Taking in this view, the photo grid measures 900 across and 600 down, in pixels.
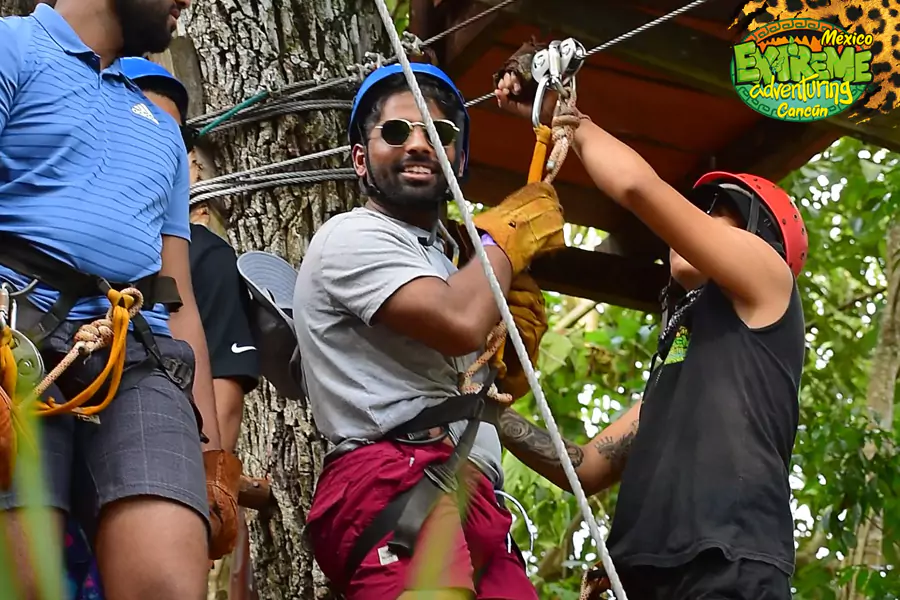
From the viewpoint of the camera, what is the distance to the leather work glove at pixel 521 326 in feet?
8.05

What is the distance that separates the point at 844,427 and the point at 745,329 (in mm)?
2762

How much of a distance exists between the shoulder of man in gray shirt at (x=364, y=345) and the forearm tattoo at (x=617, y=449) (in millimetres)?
556

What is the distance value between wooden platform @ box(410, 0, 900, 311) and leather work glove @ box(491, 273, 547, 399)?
119cm

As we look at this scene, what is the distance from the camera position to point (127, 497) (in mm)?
1889

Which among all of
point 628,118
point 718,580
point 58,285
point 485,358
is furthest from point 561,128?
point 628,118

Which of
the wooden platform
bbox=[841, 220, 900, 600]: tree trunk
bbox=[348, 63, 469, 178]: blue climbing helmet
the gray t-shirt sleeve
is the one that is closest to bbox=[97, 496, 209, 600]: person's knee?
the gray t-shirt sleeve

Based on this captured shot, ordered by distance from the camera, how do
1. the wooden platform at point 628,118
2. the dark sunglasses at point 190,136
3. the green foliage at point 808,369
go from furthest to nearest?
the green foliage at point 808,369 < the wooden platform at point 628,118 < the dark sunglasses at point 190,136

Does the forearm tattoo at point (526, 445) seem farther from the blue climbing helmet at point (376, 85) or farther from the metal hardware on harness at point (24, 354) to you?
the metal hardware on harness at point (24, 354)

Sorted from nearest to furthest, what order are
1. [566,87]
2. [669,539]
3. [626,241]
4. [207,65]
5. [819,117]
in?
[669,539] < [566,87] < [207,65] < [819,117] < [626,241]

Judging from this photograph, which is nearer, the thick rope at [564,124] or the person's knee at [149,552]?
the person's knee at [149,552]

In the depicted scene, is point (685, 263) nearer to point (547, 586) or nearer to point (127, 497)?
point (127, 497)

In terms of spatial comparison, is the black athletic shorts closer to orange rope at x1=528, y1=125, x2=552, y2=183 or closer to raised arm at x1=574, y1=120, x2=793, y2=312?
raised arm at x1=574, y1=120, x2=793, y2=312

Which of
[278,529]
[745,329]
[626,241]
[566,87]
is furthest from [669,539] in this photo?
[626,241]

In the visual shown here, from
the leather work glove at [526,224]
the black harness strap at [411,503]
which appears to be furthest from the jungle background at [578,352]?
the leather work glove at [526,224]
